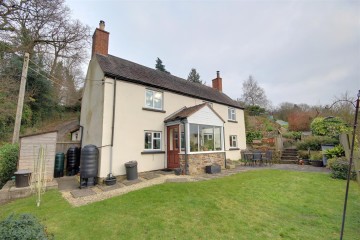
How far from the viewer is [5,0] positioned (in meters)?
15.2

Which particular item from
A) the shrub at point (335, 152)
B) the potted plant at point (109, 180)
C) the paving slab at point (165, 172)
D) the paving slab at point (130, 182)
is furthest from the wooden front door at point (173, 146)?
the shrub at point (335, 152)

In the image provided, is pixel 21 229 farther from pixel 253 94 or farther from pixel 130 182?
pixel 253 94

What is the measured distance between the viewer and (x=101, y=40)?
37.6ft

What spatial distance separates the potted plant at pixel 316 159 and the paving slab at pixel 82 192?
15.7 meters

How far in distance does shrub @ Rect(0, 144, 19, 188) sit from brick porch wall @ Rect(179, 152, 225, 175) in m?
9.57

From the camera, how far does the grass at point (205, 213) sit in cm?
391

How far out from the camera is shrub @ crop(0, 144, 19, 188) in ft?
29.5

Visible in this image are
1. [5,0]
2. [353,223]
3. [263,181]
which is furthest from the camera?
[5,0]

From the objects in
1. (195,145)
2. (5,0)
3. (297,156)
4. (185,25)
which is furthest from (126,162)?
(5,0)

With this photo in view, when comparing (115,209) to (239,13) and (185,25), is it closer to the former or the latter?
(239,13)

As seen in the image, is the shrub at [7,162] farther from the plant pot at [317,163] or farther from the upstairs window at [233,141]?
→ the plant pot at [317,163]

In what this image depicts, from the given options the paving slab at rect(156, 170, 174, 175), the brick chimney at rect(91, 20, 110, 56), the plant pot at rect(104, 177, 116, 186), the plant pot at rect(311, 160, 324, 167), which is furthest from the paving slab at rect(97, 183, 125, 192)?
the plant pot at rect(311, 160, 324, 167)

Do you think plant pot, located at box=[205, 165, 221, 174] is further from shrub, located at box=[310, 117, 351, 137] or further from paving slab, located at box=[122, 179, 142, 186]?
shrub, located at box=[310, 117, 351, 137]

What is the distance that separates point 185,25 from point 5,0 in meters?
16.4
